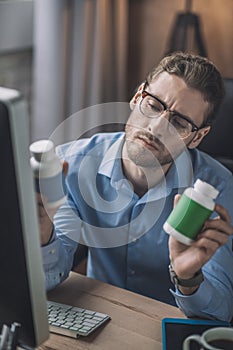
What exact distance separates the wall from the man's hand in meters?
2.07

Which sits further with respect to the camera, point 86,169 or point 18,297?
point 86,169

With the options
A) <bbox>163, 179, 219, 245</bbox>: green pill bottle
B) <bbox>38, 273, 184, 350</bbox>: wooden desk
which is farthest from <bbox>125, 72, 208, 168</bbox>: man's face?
<bbox>163, 179, 219, 245</bbox>: green pill bottle

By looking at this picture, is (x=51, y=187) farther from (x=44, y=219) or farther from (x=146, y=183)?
(x=146, y=183)

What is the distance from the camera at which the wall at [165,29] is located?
299cm

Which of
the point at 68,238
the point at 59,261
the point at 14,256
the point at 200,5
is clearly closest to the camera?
the point at 14,256

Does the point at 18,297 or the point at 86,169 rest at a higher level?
the point at 18,297

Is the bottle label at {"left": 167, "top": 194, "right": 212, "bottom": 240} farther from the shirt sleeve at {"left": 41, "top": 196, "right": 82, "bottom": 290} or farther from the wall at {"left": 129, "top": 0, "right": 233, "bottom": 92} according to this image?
the wall at {"left": 129, "top": 0, "right": 233, "bottom": 92}

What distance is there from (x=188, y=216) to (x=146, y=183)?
1.80 ft

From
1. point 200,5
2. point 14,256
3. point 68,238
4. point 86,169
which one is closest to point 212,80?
point 86,169

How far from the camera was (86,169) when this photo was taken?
1.53 m

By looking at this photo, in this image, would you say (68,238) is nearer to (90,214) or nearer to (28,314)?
(90,214)

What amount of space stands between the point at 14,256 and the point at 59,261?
1.62 ft

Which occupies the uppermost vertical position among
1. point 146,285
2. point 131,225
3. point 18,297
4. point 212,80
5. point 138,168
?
point 212,80

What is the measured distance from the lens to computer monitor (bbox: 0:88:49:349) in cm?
76
